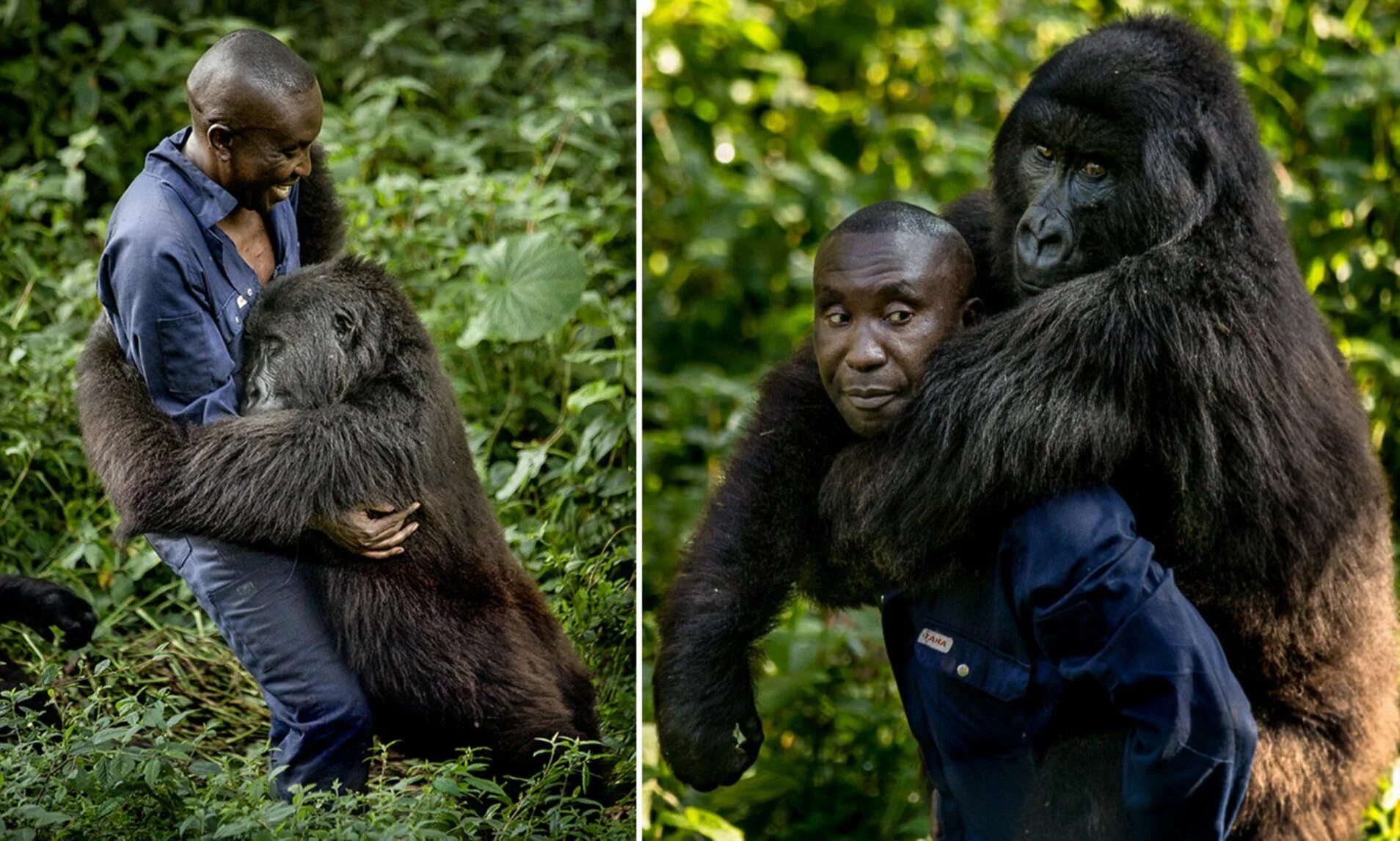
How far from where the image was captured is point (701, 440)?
18.8 ft

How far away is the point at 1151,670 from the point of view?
2348mm

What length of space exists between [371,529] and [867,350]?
932mm

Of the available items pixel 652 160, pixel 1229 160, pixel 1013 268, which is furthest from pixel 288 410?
pixel 652 160

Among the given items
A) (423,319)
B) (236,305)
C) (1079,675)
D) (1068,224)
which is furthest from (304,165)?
(1079,675)

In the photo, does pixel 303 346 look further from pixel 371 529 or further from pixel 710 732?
pixel 710 732

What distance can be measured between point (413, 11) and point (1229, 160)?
2.01 meters

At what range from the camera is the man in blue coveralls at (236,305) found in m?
2.66

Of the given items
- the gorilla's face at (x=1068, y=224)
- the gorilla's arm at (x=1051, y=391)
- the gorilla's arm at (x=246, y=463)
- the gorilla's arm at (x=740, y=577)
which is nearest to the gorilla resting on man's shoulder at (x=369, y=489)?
the gorilla's arm at (x=246, y=463)

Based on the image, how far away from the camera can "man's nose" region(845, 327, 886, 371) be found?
8.89ft

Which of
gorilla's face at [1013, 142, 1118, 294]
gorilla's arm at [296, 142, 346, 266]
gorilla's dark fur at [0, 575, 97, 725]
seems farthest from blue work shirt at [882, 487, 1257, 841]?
gorilla's dark fur at [0, 575, 97, 725]

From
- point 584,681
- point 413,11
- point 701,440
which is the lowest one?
point 701,440

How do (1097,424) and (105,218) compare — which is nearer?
(1097,424)

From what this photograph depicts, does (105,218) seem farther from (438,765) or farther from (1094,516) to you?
(1094,516)

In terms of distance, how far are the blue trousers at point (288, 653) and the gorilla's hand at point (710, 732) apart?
57 cm
